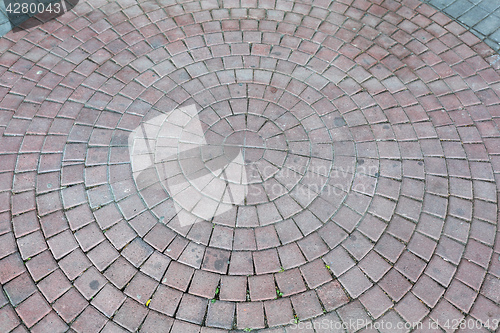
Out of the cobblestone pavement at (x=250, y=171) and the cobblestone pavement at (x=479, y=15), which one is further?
the cobblestone pavement at (x=479, y=15)

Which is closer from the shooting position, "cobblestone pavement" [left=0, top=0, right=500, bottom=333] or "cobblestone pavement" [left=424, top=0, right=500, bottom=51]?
"cobblestone pavement" [left=0, top=0, right=500, bottom=333]

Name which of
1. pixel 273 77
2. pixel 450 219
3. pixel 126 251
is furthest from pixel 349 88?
pixel 126 251

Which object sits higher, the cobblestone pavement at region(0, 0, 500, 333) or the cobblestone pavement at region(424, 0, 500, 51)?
the cobblestone pavement at region(424, 0, 500, 51)

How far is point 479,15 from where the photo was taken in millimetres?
4562

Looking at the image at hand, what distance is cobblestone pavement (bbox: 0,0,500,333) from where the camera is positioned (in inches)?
104

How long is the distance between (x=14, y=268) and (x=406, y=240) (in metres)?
2.95

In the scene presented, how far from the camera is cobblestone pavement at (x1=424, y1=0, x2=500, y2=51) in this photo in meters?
4.36

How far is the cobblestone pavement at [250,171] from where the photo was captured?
265 centimetres

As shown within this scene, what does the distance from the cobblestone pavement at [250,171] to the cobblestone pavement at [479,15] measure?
0.55 feet

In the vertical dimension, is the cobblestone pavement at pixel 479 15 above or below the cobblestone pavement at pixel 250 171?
above

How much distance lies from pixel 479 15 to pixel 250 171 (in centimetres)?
360

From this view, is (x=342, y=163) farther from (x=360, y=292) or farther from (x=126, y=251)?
(x=126, y=251)

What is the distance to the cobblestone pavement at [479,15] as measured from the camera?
436cm

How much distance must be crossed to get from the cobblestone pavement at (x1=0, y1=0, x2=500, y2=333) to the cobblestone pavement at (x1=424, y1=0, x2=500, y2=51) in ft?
0.55
